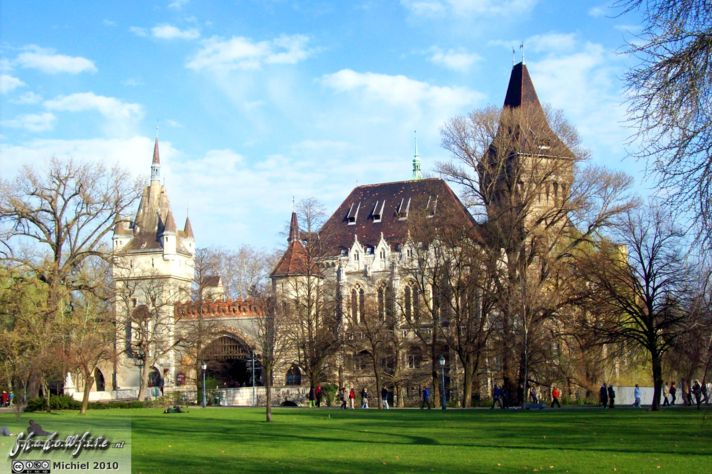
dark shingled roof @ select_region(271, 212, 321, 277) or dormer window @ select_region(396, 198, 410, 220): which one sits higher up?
dormer window @ select_region(396, 198, 410, 220)

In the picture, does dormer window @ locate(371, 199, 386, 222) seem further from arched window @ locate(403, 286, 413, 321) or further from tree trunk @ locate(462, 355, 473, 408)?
tree trunk @ locate(462, 355, 473, 408)

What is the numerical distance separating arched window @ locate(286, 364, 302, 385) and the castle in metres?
0.10

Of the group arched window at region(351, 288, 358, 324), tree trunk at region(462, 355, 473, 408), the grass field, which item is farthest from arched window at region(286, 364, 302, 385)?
the grass field

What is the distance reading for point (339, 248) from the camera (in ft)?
251

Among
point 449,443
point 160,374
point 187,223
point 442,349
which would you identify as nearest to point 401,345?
point 442,349

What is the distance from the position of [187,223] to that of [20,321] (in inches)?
2012

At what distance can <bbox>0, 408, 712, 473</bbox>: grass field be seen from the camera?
1642cm

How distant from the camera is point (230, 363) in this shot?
240ft

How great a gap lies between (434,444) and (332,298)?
40.0 meters

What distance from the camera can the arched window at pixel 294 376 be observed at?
69.7 metres

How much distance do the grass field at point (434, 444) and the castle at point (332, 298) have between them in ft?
56.4

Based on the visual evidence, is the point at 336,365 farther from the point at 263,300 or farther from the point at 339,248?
the point at 339,248

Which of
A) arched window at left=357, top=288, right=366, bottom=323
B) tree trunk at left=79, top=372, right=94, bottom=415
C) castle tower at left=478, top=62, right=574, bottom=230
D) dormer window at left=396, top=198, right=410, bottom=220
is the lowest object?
tree trunk at left=79, top=372, right=94, bottom=415

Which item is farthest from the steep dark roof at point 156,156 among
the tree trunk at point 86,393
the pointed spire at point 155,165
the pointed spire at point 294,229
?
the tree trunk at point 86,393
